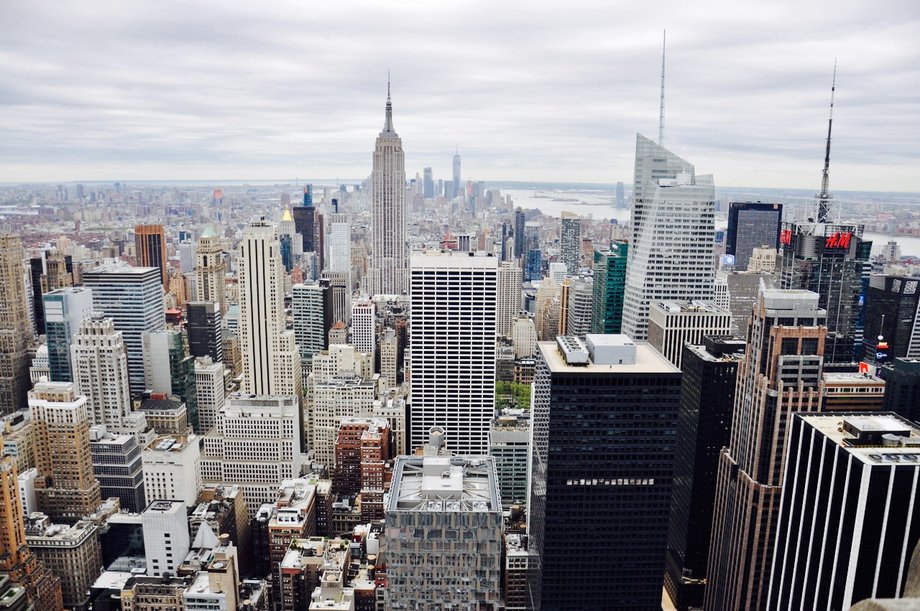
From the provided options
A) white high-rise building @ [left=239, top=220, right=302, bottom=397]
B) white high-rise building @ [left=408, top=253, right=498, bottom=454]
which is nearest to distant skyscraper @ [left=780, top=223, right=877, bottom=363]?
white high-rise building @ [left=408, top=253, right=498, bottom=454]

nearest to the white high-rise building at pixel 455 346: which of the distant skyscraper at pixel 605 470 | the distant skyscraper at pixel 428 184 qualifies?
the distant skyscraper at pixel 605 470

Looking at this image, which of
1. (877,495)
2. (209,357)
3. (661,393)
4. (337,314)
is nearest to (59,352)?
(209,357)

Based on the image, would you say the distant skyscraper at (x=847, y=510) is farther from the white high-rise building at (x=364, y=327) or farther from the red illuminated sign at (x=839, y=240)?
the white high-rise building at (x=364, y=327)

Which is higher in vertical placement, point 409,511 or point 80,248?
point 80,248

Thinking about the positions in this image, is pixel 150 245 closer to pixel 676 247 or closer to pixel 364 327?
pixel 364 327

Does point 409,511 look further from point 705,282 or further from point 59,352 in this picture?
point 59,352

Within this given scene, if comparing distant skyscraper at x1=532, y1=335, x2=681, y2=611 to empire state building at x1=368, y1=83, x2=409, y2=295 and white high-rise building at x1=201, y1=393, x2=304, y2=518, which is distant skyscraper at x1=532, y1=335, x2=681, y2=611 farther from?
empire state building at x1=368, y1=83, x2=409, y2=295
